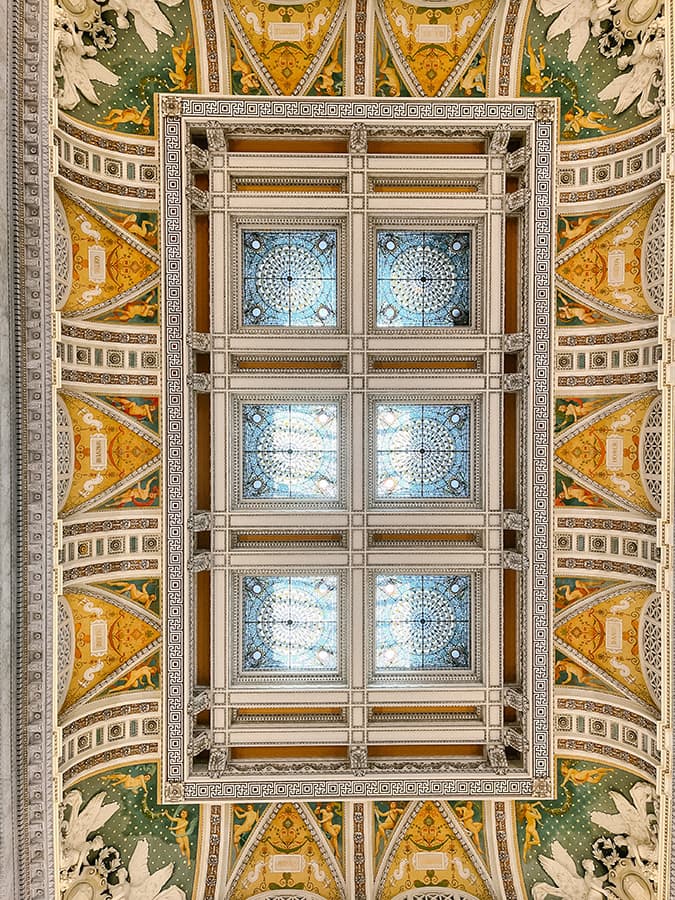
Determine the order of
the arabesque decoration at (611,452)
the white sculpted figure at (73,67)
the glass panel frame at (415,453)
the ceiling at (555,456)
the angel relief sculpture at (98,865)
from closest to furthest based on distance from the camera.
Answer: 1. the white sculpted figure at (73,67)
2. the angel relief sculpture at (98,865)
3. the ceiling at (555,456)
4. the arabesque decoration at (611,452)
5. the glass panel frame at (415,453)

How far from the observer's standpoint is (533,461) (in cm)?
862

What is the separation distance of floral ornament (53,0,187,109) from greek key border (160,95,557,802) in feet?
3.66

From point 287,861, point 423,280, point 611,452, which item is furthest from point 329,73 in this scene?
point 287,861

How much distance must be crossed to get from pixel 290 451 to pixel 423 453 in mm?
2160

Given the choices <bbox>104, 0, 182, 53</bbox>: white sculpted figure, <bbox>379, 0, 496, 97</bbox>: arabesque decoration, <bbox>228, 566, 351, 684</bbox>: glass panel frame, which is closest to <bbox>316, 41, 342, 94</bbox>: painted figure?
<bbox>379, 0, 496, 97</bbox>: arabesque decoration

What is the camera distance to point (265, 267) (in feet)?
30.1

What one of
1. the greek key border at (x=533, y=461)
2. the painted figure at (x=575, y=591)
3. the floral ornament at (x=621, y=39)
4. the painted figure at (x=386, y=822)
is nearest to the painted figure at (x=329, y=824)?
the greek key border at (x=533, y=461)

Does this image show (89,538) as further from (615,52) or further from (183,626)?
(615,52)

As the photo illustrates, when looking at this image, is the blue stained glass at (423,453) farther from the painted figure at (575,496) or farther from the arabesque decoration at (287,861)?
the arabesque decoration at (287,861)

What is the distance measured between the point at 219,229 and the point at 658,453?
7220 millimetres

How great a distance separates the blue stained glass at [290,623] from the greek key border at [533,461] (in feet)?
3.87

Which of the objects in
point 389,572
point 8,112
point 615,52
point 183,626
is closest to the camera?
point 8,112

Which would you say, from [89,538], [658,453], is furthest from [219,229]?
[658,453]

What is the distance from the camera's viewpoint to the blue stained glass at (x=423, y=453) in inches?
368
